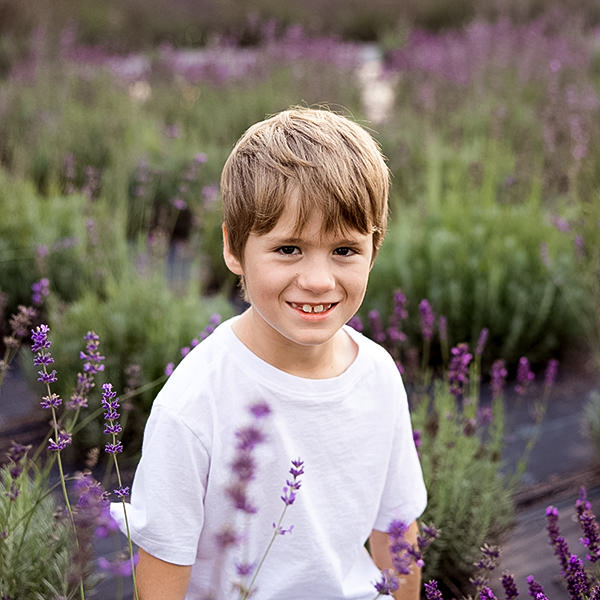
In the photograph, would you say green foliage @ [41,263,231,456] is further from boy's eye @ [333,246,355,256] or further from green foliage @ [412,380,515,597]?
boy's eye @ [333,246,355,256]

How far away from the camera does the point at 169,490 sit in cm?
143

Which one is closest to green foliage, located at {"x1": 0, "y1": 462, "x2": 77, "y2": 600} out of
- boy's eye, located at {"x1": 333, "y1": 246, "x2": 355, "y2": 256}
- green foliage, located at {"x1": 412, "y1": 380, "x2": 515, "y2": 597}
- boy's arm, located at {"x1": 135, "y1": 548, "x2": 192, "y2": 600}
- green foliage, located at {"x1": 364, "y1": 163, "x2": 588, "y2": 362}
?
boy's arm, located at {"x1": 135, "y1": 548, "x2": 192, "y2": 600}

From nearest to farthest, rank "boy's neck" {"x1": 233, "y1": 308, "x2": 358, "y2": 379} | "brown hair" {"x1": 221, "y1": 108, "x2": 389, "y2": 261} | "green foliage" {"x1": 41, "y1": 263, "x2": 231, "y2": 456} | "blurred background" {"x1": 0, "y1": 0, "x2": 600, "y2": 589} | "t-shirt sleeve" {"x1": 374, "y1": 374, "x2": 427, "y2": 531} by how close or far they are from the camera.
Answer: "brown hair" {"x1": 221, "y1": 108, "x2": 389, "y2": 261} < "boy's neck" {"x1": 233, "y1": 308, "x2": 358, "y2": 379} < "t-shirt sleeve" {"x1": 374, "y1": 374, "x2": 427, "y2": 531} < "green foliage" {"x1": 41, "y1": 263, "x2": 231, "y2": 456} < "blurred background" {"x1": 0, "y1": 0, "x2": 600, "y2": 589}

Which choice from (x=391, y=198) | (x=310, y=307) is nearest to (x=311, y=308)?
(x=310, y=307)

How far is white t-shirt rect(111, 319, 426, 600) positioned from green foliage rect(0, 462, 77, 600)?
0.84 ft

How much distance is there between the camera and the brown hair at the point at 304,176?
1.42m

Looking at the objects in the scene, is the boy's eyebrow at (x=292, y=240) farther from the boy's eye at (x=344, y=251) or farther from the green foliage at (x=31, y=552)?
the green foliage at (x=31, y=552)

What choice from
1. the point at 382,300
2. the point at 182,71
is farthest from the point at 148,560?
the point at 182,71

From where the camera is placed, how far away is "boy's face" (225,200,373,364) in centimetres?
143

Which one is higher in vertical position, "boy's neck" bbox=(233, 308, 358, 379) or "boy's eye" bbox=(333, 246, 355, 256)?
"boy's eye" bbox=(333, 246, 355, 256)

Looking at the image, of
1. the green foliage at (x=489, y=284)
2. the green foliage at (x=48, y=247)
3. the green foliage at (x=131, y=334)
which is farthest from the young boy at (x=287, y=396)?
the green foliage at (x=48, y=247)

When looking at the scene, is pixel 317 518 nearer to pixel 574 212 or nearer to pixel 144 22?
pixel 574 212

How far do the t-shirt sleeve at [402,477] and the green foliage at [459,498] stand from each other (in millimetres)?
346

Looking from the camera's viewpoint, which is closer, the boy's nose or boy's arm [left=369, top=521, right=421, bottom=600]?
the boy's nose
